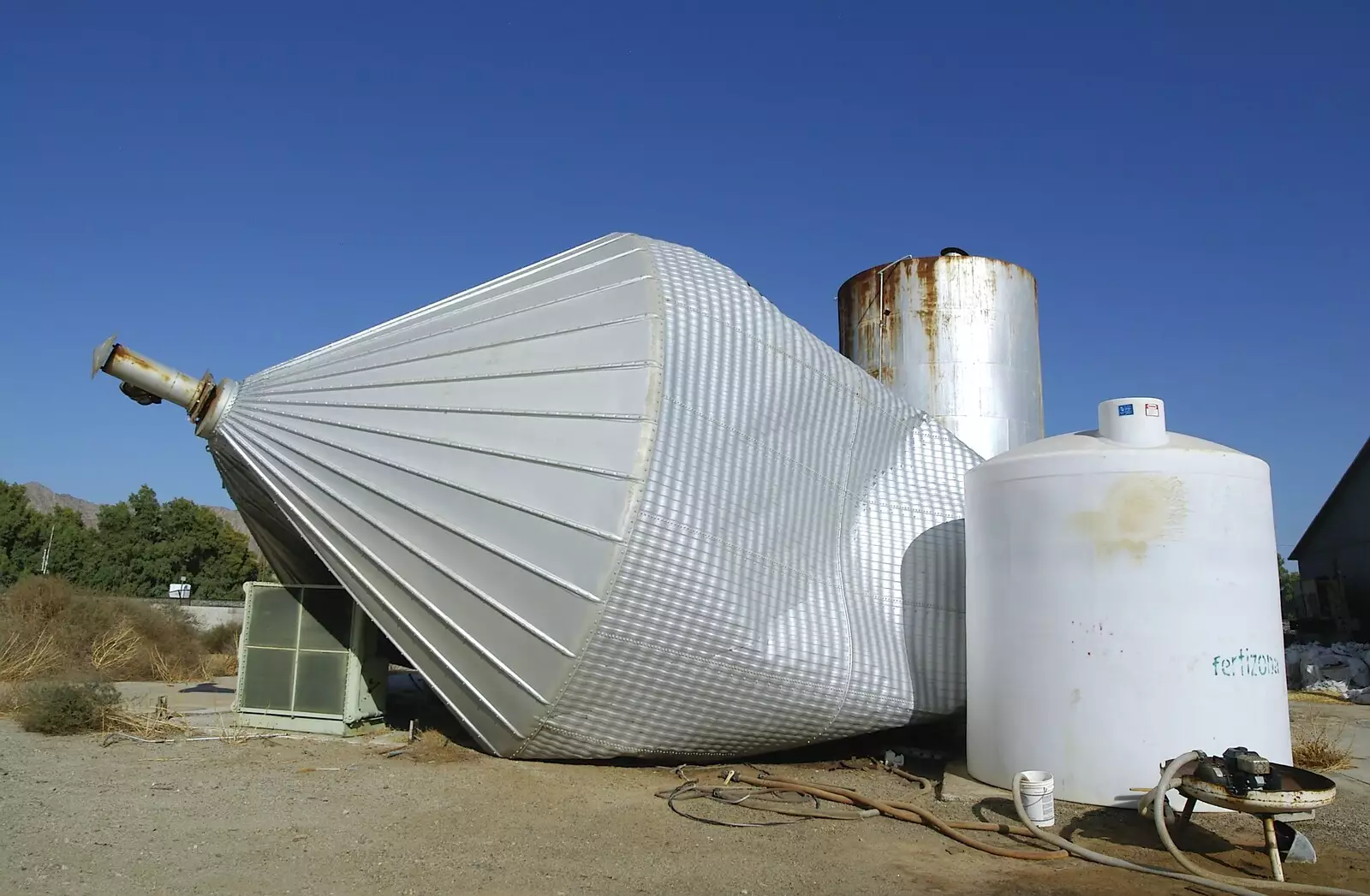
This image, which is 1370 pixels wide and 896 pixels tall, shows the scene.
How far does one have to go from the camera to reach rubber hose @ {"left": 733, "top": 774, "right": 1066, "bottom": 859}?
20.2 feet

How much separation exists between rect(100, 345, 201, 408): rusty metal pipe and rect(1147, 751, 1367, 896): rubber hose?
884cm

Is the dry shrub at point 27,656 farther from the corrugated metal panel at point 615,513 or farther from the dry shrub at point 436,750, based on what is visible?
the corrugated metal panel at point 615,513

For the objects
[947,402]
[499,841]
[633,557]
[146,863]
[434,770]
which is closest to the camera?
[146,863]

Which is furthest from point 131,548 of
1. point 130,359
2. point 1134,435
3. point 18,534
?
point 1134,435

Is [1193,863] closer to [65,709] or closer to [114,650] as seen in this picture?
[65,709]

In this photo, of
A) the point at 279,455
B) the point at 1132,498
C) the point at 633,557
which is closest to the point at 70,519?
the point at 279,455

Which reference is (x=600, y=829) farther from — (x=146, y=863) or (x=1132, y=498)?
(x=1132, y=498)

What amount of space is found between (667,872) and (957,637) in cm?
478

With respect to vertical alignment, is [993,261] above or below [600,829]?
above

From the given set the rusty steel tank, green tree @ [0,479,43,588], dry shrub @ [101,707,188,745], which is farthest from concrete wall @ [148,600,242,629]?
the rusty steel tank

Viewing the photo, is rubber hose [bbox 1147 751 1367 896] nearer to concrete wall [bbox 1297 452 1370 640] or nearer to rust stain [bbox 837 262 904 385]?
rust stain [bbox 837 262 904 385]

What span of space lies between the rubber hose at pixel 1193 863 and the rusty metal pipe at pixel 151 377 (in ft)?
29.0

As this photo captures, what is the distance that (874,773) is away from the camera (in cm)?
927

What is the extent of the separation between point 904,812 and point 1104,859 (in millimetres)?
1625
